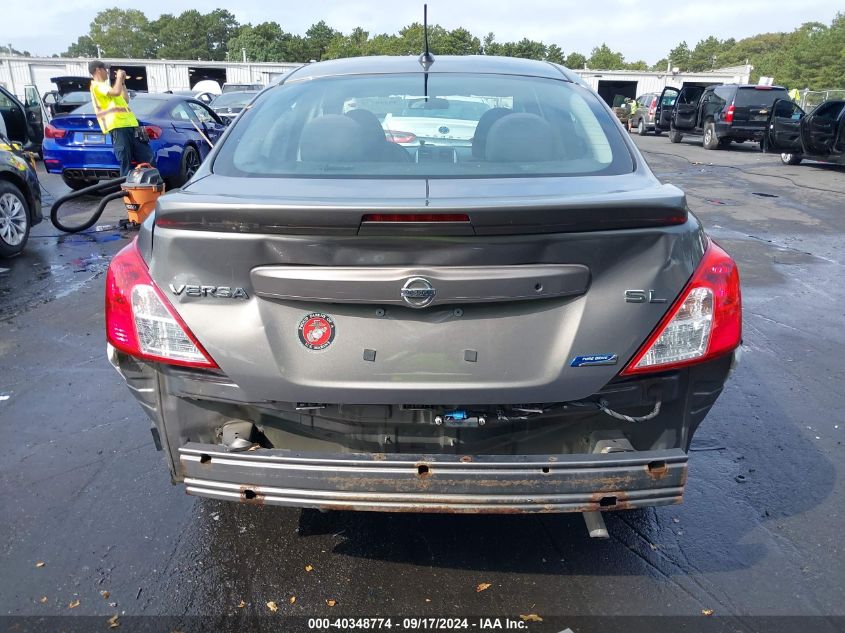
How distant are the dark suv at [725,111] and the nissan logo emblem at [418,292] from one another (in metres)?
20.3

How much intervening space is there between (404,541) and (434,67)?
2240mm

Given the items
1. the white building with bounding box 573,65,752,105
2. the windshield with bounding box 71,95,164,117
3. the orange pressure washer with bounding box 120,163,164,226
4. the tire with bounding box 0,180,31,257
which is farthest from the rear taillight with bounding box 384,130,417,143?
→ the white building with bounding box 573,65,752,105

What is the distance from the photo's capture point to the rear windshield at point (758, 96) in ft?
64.3

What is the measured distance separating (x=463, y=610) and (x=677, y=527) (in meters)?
1.05

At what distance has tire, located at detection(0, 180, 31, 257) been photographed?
7309mm

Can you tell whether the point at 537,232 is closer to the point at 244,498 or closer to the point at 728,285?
the point at 728,285

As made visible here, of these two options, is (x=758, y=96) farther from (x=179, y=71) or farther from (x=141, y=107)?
(x=179, y=71)

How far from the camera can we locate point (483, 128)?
3.04m

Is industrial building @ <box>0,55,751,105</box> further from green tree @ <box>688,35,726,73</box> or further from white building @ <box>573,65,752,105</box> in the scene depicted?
green tree @ <box>688,35,726,73</box>

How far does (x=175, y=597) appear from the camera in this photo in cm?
250

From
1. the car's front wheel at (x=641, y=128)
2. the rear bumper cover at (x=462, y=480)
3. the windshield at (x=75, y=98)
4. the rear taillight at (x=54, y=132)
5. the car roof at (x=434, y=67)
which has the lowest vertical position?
the car's front wheel at (x=641, y=128)

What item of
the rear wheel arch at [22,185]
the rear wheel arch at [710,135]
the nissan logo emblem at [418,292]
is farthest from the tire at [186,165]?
the rear wheel arch at [710,135]

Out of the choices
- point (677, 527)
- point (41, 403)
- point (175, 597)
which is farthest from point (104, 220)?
point (677, 527)

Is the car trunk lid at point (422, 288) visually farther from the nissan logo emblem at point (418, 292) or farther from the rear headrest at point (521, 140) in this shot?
the rear headrest at point (521, 140)
